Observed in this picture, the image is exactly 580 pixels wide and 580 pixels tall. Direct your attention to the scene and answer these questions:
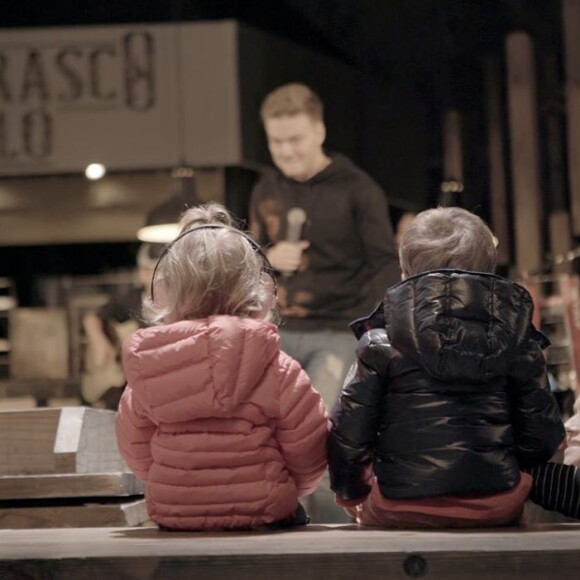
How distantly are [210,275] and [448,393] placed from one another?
0.60m

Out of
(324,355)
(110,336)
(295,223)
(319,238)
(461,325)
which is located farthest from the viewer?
(110,336)

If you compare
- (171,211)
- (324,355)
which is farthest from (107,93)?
(324,355)

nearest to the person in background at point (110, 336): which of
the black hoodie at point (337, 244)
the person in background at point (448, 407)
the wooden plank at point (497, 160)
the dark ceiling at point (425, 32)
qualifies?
the black hoodie at point (337, 244)

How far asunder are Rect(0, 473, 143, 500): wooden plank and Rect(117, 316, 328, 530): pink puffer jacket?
1.41 ft

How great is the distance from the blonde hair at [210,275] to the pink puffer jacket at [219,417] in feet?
0.34

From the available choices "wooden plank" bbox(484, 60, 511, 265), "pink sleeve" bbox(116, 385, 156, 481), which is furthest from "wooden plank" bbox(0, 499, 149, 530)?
"wooden plank" bbox(484, 60, 511, 265)

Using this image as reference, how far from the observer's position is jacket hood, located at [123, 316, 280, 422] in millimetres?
3109

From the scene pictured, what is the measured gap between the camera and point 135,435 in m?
3.27

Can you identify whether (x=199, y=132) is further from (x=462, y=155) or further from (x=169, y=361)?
(x=169, y=361)

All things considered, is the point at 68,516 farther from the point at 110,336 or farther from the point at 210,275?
the point at 110,336

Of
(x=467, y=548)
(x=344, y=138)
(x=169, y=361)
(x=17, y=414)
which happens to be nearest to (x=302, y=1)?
(x=344, y=138)

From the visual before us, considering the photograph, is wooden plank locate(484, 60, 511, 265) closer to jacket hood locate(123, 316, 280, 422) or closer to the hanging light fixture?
the hanging light fixture

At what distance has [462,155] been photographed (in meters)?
7.79

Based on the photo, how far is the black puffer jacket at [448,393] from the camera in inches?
123
